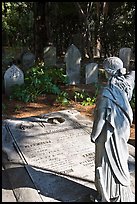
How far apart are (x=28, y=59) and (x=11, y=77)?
107 inches

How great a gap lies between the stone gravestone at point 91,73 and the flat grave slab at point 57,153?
3.02 meters

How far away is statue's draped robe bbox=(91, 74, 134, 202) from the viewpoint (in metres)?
3.10

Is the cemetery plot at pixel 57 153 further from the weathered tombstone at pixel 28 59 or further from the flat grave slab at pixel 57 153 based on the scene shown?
the weathered tombstone at pixel 28 59

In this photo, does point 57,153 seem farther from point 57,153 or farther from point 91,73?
point 91,73

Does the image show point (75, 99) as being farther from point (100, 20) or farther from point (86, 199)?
point (100, 20)

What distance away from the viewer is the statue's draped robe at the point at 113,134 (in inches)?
122

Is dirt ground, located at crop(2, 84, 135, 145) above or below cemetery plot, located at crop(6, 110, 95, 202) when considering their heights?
above

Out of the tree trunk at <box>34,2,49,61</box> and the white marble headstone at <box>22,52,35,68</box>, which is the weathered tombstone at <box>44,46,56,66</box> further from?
the tree trunk at <box>34,2,49,61</box>

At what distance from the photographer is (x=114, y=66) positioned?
9.95 ft

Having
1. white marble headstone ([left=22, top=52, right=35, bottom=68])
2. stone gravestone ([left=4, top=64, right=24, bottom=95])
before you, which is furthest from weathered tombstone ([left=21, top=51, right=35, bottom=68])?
stone gravestone ([left=4, top=64, right=24, bottom=95])

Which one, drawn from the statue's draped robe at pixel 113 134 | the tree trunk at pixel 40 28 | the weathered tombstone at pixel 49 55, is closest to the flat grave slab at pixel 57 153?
the statue's draped robe at pixel 113 134

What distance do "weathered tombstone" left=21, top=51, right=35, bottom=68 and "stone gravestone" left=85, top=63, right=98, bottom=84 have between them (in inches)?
105

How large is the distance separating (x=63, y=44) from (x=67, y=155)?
37.3ft

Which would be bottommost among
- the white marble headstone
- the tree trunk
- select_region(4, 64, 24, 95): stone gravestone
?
select_region(4, 64, 24, 95): stone gravestone
